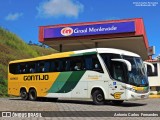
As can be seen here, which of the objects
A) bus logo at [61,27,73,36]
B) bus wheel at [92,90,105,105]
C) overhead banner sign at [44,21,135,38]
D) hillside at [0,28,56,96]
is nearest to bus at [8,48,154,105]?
bus wheel at [92,90,105,105]

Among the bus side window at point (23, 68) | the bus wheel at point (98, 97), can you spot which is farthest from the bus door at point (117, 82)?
the bus side window at point (23, 68)

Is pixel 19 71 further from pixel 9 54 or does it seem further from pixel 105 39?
pixel 9 54

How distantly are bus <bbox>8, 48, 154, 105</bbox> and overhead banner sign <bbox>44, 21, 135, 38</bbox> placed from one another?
15.5 feet

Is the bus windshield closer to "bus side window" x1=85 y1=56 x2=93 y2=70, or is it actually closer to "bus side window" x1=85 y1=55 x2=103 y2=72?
→ "bus side window" x1=85 y1=55 x2=103 y2=72

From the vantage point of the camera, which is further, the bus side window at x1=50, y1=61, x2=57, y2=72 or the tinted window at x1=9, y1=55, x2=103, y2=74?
the bus side window at x1=50, y1=61, x2=57, y2=72

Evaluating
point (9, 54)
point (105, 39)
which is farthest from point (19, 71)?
point (9, 54)

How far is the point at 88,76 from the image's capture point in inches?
778

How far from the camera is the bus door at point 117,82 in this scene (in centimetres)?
1803

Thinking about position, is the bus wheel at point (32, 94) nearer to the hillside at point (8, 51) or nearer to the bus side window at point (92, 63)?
the bus side window at point (92, 63)

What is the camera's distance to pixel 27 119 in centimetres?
1139

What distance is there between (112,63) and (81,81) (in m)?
2.59

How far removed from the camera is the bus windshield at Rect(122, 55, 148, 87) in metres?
18.1

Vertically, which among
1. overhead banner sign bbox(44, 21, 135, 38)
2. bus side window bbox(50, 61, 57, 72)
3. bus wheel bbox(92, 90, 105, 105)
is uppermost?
overhead banner sign bbox(44, 21, 135, 38)

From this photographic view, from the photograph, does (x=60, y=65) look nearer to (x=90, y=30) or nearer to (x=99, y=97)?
(x=99, y=97)
